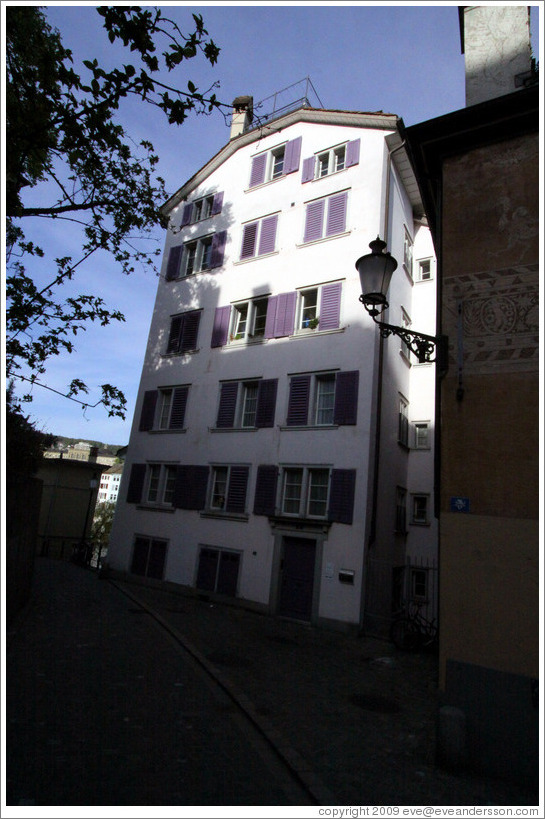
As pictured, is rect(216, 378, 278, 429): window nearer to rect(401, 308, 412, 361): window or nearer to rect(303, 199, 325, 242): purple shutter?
rect(401, 308, 412, 361): window

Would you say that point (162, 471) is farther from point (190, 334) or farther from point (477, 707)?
point (477, 707)

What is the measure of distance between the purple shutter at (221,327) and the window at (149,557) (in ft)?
26.5

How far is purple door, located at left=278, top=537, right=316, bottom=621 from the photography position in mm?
14469

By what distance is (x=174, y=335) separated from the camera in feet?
69.9

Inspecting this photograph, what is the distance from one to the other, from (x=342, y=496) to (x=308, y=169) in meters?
12.9

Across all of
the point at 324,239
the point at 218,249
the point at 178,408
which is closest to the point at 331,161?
the point at 324,239

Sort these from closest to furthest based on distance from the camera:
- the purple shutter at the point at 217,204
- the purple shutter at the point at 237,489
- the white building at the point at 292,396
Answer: the white building at the point at 292,396, the purple shutter at the point at 237,489, the purple shutter at the point at 217,204

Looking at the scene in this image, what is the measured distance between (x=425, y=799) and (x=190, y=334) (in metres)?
18.1

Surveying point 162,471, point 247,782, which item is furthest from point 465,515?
point 162,471

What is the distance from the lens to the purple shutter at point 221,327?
1906 cm

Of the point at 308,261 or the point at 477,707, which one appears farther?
the point at 308,261

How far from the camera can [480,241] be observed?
660 cm

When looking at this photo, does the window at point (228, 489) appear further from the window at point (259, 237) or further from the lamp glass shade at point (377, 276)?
the lamp glass shade at point (377, 276)

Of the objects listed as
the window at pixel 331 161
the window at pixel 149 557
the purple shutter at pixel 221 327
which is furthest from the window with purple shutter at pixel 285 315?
the window at pixel 149 557
